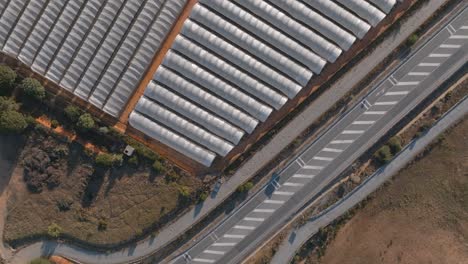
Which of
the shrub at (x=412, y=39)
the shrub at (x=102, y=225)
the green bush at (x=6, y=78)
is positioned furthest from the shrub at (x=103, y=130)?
the shrub at (x=412, y=39)

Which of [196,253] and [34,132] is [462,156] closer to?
[196,253]

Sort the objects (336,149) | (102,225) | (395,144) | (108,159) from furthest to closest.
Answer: (336,149) < (395,144) < (102,225) < (108,159)

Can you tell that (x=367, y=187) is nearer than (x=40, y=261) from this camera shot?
No

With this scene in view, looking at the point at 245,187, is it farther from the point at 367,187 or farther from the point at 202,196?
the point at 367,187

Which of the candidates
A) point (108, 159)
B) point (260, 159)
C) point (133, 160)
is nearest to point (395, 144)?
point (260, 159)

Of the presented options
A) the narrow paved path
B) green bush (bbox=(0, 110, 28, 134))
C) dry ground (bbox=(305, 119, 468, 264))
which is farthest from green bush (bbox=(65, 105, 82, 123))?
dry ground (bbox=(305, 119, 468, 264))

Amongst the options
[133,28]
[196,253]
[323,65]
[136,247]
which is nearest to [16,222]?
[136,247]
